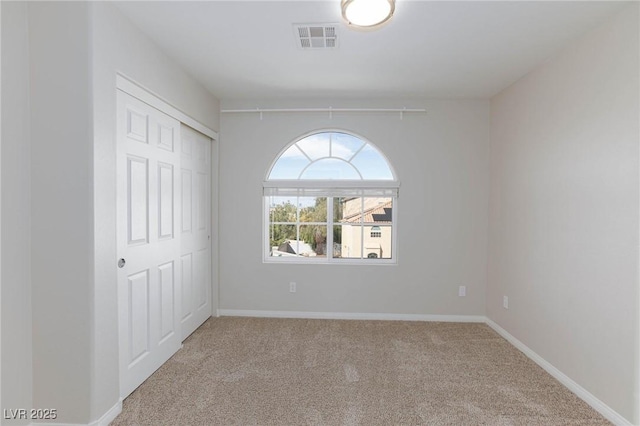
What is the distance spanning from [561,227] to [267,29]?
2629mm

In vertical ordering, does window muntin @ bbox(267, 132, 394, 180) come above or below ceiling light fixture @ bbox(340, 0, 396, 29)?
below

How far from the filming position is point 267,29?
2.29 m

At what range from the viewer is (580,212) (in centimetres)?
235

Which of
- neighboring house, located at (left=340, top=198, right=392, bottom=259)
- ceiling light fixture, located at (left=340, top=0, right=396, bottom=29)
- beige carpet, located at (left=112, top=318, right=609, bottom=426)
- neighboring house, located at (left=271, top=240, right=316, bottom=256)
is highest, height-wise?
ceiling light fixture, located at (left=340, top=0, right=396, bottom=29)

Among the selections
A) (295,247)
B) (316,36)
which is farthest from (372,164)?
(316,36)

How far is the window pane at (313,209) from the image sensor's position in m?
3.94

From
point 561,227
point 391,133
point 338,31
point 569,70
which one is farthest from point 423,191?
point 338,31

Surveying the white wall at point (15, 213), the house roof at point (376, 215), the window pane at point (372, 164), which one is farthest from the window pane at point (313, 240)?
the white wall at point (15, 213)

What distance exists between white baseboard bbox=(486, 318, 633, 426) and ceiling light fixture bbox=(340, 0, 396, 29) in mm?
2778

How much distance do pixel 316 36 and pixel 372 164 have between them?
178 centimetres

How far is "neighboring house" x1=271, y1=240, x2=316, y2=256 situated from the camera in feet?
13.1

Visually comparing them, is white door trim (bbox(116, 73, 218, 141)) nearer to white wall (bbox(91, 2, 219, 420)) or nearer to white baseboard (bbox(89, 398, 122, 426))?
white wall (bbox(91, 2, 219, 420))

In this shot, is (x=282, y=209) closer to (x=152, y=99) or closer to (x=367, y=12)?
(x=152, y=99)

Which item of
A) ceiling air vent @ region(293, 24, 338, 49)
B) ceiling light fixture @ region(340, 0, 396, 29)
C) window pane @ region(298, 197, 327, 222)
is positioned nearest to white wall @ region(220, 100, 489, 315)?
window pane @ region(298, 197, 327, 222)
